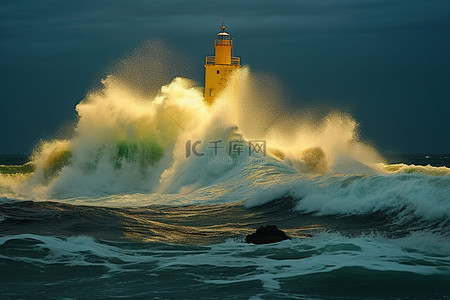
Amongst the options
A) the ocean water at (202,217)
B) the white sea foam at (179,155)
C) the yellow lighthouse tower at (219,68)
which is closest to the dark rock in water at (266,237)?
the ocean water at (202,217)

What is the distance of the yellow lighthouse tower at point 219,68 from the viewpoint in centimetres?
3077

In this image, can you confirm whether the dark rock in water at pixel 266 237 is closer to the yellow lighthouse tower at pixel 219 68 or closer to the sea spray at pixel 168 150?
the sea spray at pixel 168 150

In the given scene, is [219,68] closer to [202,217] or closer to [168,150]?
[168,150]

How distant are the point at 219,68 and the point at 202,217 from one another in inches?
694

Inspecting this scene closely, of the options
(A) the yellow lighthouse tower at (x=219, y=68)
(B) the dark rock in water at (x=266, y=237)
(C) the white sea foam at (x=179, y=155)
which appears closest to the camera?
(B) the dark rock in water at (x=266, y=237)

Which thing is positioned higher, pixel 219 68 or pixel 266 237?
pixel 219 68

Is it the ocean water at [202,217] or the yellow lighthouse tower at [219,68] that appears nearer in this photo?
the ocean water at [202,217]

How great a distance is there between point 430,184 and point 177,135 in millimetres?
16522

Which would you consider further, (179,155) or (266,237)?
(179,155)

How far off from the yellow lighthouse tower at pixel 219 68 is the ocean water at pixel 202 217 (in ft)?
7.42

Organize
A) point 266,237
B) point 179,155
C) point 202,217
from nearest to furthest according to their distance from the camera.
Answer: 1. point 266,237
2. point 202,217
3. point 179,155

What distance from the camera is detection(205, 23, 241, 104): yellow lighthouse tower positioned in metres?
30.8

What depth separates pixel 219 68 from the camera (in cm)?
3092

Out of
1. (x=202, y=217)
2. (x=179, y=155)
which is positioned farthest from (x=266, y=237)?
(x=179, y=155)
